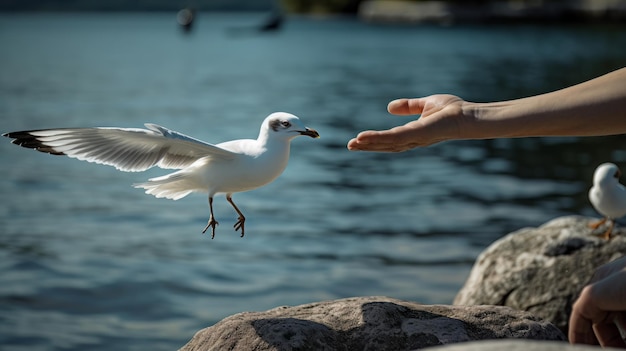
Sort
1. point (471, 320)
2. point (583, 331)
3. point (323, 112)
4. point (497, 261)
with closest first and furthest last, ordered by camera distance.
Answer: point (583, 331) → point (471, 320) → point (497, 261) → point (323, 112)

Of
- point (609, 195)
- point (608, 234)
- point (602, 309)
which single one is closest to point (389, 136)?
point (602, 309)

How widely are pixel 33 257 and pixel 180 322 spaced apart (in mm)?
2837

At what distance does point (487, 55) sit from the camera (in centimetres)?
4691

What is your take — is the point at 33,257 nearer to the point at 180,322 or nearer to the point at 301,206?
the point at 180,322

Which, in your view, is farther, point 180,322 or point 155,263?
point 155,263

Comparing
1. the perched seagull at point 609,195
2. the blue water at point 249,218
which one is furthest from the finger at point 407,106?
the blue water at point 249,218

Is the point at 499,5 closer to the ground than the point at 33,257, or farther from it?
farther from it

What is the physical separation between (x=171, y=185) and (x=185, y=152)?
19cm

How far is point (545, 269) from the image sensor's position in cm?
641

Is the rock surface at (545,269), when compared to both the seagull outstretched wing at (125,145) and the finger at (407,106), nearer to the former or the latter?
the finger at (407,106)

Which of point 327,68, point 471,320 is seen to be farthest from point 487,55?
point 471,320

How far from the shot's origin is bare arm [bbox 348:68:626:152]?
12.4 ft

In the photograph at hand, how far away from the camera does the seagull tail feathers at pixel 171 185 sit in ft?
14.5

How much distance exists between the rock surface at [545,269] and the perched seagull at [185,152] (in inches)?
106
